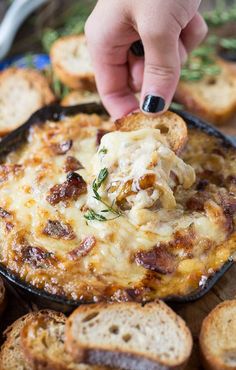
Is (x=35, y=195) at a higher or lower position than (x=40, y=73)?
higher

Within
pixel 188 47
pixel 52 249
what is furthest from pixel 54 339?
pixel 188 47

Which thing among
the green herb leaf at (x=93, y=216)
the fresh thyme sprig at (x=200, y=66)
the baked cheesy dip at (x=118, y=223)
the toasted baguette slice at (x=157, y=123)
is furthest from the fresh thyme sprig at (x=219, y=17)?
the green herb leaf at (x=93, y=216)

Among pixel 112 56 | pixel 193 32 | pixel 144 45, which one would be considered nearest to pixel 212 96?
pixel 193 32

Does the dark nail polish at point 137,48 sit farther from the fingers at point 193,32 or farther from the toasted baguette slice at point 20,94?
the toasted baguette slice at point 20,94

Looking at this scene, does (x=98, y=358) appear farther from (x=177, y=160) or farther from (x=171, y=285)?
(x=177, y=160)

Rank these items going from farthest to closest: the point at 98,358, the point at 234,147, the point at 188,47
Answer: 1. the point at 188,47
2. the point at 234,147
3. the point at 98,358

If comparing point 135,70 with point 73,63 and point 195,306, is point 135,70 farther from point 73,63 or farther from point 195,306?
point 195,306

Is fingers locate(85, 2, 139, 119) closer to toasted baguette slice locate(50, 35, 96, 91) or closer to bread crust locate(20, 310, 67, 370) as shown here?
toasted baguette slice locate(50, 35, 96, 91)
